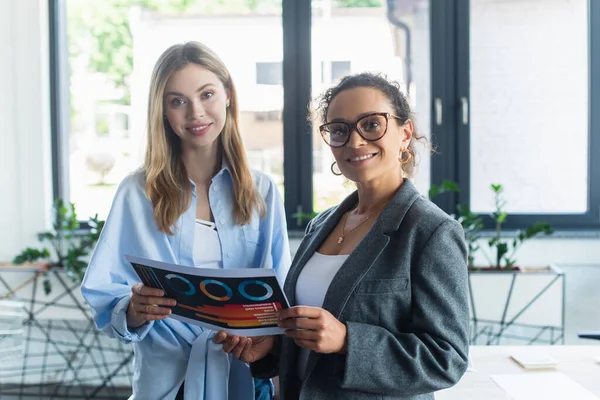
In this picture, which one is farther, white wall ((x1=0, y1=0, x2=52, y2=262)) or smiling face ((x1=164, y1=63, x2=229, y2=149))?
white wall ((x1=0, y1=0, x2=52, y2=262))

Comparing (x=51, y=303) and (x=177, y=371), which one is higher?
(x=177, y=371)

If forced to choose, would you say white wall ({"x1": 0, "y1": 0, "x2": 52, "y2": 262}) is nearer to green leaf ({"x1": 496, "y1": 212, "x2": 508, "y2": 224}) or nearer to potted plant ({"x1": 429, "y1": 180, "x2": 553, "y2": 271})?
potted plant ({"x1": 429, "y1": 180, "x2": 553, "y2": 271})

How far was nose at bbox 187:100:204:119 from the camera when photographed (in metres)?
1.80

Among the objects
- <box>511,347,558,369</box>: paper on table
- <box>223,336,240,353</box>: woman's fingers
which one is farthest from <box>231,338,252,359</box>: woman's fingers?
<box>511,347,558,369</box>: paper on table

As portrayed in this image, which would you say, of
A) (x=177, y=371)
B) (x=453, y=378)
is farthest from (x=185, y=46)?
(x=453, y=378)

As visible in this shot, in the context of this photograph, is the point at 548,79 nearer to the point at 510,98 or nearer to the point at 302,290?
the point at 510,98

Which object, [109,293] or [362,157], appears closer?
[362,157]

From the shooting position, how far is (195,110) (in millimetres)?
1800

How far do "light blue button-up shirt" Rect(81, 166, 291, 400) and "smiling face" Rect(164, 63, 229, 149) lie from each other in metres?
0.14

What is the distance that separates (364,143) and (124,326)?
0.78 metres

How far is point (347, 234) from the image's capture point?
1.48 metres

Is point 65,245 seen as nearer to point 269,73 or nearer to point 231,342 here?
point 269,73

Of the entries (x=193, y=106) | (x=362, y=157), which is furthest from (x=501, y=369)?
(x=193, y=106)

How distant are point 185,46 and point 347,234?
75cm
